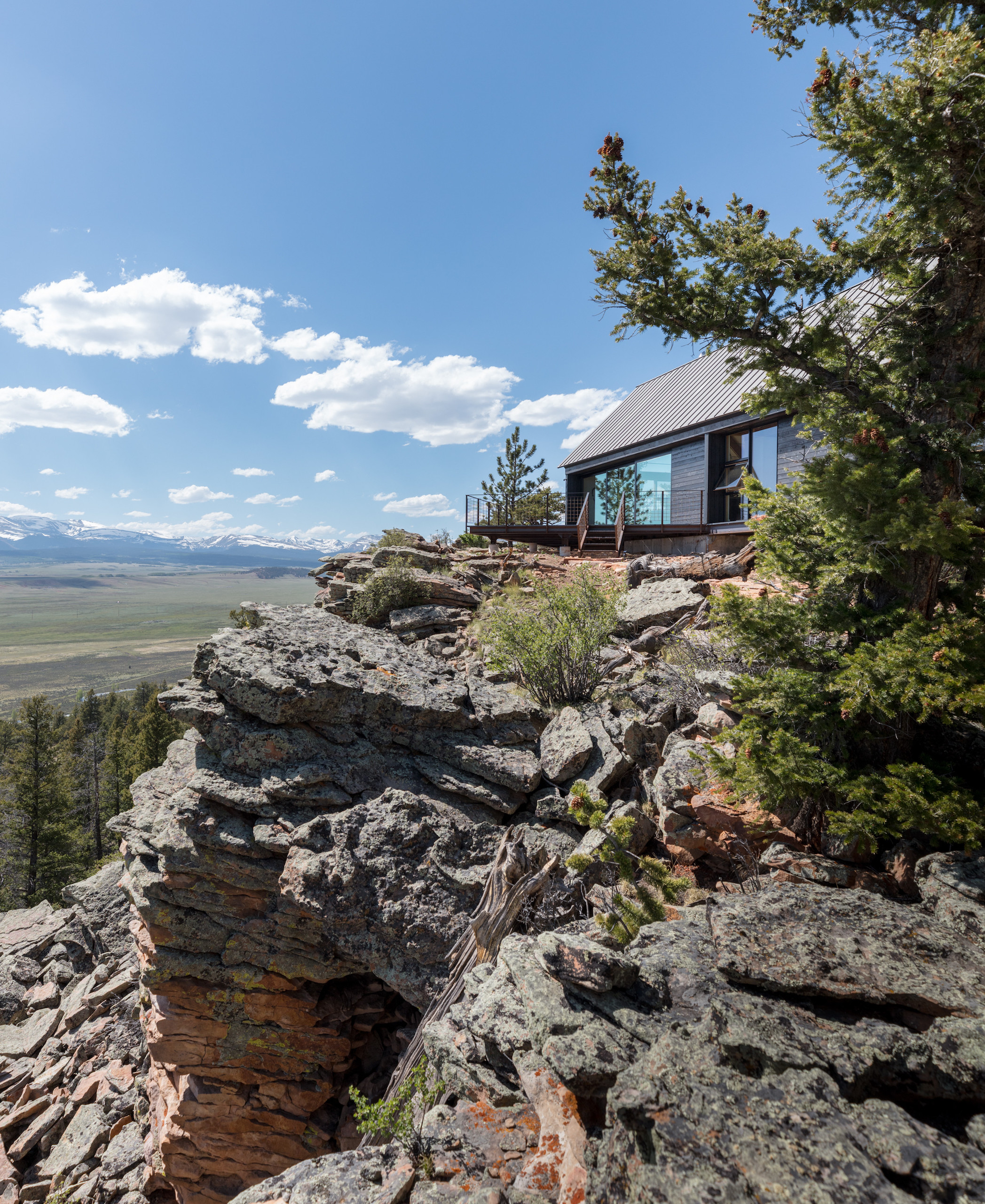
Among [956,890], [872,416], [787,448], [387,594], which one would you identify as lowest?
[956,890]

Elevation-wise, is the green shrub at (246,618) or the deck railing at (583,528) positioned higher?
the deck railing at (583,528)

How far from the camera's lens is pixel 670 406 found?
2505cm

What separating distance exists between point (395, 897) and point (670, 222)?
7416mm

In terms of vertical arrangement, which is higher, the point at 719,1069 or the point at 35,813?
the point at 719,1069

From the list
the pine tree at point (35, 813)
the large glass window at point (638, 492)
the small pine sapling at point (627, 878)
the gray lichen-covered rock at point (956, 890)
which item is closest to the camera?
the gray lichen-covered rock at point (956, 890)

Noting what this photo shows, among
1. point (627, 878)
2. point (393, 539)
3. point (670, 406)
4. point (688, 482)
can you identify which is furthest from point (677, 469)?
point (627, 878)

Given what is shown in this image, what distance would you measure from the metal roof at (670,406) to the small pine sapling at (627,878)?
16079mm

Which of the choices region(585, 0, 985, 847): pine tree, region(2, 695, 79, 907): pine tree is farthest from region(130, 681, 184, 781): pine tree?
region(585, 0, 985, 847): pine tree

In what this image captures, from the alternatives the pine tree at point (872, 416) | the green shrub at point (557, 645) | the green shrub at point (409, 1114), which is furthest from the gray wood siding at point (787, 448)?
the green shrub at point (409, 1114)

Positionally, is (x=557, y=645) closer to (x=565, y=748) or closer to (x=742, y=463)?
(x=565, y=748)

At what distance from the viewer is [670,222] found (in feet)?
16.3

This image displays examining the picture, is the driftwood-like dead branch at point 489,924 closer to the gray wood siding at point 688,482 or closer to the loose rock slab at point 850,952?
the loose rock slab at point 850,952

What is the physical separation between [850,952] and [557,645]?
571 centimetres

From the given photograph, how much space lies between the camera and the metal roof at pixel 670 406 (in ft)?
70.0
